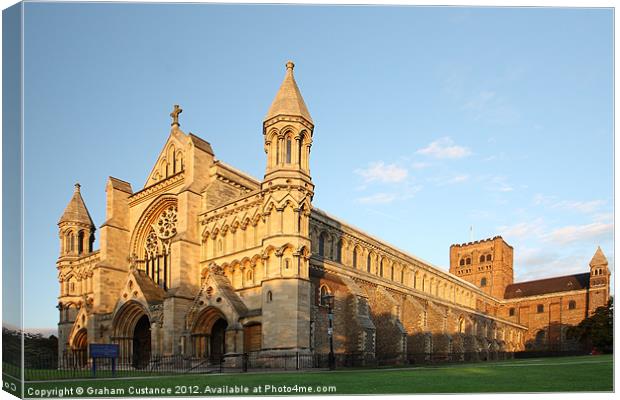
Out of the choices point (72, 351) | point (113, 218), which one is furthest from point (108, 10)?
point (72, 351)

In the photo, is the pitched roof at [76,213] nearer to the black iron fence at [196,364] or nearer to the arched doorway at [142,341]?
the black iron fence at [196,364]

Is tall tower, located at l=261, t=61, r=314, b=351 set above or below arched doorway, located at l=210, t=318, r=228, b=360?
above

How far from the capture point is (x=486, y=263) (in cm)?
8562

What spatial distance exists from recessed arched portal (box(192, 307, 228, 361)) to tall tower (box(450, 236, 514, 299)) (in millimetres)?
56047

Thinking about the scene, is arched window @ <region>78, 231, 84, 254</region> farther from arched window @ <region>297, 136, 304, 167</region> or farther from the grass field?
the grass field

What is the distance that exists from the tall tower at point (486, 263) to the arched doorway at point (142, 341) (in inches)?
2170

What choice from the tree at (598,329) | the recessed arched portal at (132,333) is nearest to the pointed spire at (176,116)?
the recessed arched portal at (132,333)

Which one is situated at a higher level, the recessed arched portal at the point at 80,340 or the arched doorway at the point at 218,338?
the arched doorway at the point at 218,338

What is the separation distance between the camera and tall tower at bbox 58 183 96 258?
47.5 meters

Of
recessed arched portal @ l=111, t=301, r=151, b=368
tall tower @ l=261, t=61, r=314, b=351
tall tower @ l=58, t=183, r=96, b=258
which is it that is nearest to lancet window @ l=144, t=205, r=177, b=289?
recessed arched portal @ l=111, t=301, r=151, b=368

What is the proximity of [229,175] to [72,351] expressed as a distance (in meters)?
16.6

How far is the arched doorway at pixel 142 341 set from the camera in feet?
127

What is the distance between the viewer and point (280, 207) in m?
30.3

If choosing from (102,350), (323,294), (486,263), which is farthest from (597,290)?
(102,350)
